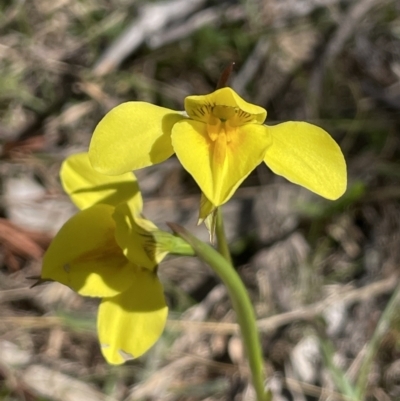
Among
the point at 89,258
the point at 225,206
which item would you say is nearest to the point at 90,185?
the point at 89,258

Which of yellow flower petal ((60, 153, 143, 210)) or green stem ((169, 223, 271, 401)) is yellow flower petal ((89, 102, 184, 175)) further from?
yellow flower petal ((60, 153, 143, 210))

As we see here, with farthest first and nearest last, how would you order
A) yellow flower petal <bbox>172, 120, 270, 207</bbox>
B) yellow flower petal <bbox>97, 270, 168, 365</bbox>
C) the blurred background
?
the blurred background, yellow flower petal <bbox>97, 270, 168, 365</bbox>, yellow flower petal <bbox>172, 120, 270, 207</bbox>

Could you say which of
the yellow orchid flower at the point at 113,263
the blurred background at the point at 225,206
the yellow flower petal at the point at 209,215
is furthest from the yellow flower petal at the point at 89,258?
the blurred background at the point at 225,206

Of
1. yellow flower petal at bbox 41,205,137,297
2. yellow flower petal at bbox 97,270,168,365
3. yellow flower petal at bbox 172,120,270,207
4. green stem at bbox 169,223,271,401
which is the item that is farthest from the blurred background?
yellow flower petal at bbox 172,120,270,207

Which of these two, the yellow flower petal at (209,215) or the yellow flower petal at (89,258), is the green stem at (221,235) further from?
the yellow flower petal at (89,258)

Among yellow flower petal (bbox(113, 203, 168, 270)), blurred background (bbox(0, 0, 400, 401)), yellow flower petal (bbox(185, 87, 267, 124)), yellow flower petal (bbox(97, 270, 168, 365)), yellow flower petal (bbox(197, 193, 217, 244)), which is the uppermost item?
yellow flower petal (bbox(185, 87, 267, 124))

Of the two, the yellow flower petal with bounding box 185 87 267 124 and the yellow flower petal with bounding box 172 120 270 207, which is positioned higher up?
the yellow flower petal with bounding box 185 87 267 124

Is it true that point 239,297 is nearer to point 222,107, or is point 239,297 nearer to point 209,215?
point 209,215

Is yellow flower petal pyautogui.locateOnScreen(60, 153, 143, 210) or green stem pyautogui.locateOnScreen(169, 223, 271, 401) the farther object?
yellow flower petal pyautogui.locateOnScreen(60, 153, 143, 210)
